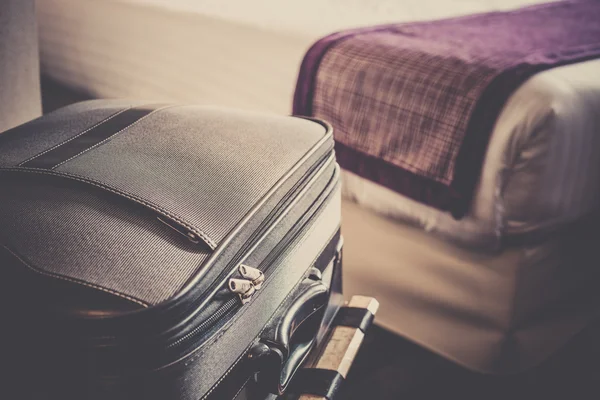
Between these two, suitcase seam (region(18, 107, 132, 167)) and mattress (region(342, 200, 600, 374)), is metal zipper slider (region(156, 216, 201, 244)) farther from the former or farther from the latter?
mattress (region(342, 200, 600, 374))

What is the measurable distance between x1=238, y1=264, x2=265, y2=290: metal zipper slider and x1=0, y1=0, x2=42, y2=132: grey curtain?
1.72ft

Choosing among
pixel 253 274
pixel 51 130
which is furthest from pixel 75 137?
pixel 253 274

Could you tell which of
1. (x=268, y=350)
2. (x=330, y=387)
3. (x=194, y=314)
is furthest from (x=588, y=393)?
(x=194, y=314)

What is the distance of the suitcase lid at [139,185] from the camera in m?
0.47

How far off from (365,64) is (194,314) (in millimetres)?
806

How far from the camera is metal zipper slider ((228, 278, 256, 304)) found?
1.69 feet

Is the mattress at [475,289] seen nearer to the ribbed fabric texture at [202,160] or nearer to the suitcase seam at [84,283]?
the ribbed fabric texture at [202,160]

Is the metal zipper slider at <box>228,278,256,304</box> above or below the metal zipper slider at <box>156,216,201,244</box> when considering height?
below

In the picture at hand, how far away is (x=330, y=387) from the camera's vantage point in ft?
2.20

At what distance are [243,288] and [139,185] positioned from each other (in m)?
0.13

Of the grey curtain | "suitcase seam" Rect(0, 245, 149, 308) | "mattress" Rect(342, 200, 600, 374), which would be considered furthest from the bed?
"suitcase seam" Rect(0, 245, 149, 308)

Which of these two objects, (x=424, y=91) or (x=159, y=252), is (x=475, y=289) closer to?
(x=424, y=91)

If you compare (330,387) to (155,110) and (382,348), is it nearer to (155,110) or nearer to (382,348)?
(155,110)

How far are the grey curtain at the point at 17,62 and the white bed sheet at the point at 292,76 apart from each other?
0.57 m
